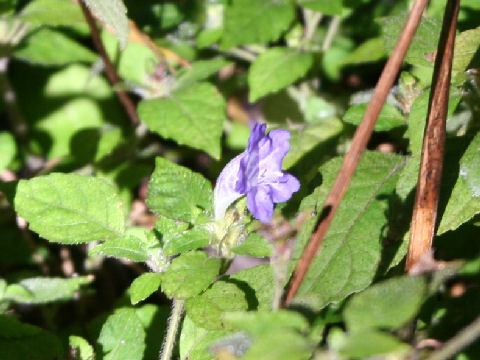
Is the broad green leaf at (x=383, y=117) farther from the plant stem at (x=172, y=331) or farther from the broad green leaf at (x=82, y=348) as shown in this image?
the broad green leaf at (x=82, y=348)

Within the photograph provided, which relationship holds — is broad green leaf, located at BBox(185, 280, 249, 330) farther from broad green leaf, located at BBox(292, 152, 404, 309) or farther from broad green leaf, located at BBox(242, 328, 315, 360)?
broad green leaf, located at BBox(242, 328, 315, 360)

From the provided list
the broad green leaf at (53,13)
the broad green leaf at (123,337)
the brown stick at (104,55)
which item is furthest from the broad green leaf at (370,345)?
the broad green leaf at (53,13)

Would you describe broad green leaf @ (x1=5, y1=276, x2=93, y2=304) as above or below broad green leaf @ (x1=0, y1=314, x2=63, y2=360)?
below

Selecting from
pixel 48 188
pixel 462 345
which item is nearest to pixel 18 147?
pixel 48 188

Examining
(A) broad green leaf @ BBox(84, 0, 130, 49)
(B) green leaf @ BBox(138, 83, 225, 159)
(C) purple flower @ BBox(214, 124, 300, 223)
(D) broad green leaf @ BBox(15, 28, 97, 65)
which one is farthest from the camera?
(D) broad green leaf @ BBox(15, 28, 97, 65)

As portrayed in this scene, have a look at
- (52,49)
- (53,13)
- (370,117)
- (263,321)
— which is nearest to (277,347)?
(263,321)

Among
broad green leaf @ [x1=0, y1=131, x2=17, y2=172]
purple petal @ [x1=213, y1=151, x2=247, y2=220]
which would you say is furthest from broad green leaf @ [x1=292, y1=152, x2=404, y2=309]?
broad green leaf @ [x1=0, y1=131, x2=17, y2=172]

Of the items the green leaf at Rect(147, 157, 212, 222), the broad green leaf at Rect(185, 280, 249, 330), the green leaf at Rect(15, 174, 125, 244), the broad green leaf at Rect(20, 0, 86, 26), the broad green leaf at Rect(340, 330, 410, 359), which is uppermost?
the broad green leaf at Rect(340, 330, 410, 359)
